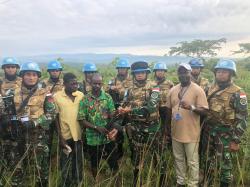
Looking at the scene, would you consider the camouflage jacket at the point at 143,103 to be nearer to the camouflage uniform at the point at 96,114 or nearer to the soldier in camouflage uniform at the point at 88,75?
the camouflage uniform at the point at 96,114

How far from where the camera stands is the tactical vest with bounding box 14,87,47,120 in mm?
4527

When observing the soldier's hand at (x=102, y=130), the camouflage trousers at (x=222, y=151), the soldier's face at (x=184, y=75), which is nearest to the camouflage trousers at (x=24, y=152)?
the soldier's hand at (x=102, y=130)

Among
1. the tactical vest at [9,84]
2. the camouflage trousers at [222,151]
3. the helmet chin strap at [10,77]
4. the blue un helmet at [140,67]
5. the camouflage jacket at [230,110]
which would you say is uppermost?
the blue un helmet at [140,67]

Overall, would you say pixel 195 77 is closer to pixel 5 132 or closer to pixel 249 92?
pixel 5 132

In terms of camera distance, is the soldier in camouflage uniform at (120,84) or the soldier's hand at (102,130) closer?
the soldier's hand at (102,130)

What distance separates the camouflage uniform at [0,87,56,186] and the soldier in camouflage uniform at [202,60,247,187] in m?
2.38

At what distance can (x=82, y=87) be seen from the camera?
20.4ft

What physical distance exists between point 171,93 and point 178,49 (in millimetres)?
37906

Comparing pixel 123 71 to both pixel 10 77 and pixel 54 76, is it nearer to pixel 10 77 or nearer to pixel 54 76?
pixel 54 76

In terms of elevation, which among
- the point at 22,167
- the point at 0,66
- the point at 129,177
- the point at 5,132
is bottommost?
the point at 129,177

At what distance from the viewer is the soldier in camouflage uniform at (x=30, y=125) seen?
4.45 meters

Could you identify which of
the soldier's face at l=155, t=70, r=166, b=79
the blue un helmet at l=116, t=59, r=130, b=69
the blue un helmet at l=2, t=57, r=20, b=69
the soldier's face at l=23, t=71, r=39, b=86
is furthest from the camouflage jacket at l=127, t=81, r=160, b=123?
the blue un helmet at l=2, t=57, r=20, b=69

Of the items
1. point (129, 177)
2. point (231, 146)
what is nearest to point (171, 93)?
point (231, 146)

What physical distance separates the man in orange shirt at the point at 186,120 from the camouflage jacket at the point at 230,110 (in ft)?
0.99
